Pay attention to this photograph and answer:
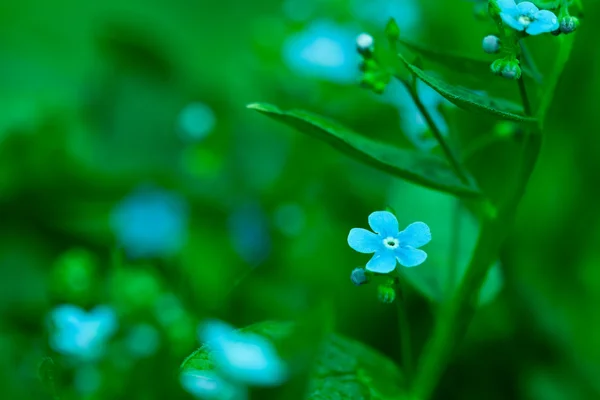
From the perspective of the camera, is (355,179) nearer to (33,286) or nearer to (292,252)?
(292,252)

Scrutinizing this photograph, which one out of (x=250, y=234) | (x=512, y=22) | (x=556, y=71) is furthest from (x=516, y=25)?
(x=250, y=234)

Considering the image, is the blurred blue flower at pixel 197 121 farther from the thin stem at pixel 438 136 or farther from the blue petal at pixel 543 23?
the blue petal at pixel 543 23

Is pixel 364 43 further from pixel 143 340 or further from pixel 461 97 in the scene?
pixel 143 340

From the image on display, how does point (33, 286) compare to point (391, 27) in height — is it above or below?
below

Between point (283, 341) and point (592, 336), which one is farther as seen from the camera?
point (592, 336)

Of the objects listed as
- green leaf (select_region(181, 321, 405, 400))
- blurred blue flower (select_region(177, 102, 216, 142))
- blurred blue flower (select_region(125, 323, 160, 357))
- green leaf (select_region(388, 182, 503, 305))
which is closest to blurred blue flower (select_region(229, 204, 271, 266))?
blurred blue flower (select_region(177, 102, 216, 142))

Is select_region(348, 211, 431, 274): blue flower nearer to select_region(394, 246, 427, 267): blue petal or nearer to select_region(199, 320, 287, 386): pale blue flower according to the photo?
select_region(394, 246, 427, 267): blue petal

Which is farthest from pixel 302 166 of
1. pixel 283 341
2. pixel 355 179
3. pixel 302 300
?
pixel 283 341
